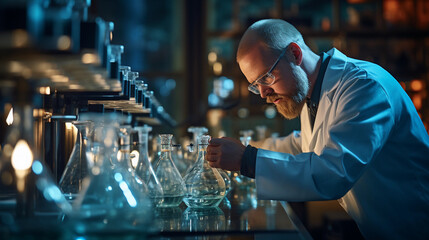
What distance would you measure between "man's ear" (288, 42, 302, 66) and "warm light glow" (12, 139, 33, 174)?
125 cm

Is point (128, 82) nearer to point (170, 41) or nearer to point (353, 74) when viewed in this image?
point (353, 74)

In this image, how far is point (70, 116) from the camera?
4.01 feet

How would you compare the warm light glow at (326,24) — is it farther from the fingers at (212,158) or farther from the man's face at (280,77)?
the fingers at (212,158)

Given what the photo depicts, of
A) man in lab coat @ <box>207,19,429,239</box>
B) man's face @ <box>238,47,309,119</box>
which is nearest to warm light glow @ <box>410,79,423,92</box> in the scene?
man in lab coat @ <box>207,19,429,239</box>

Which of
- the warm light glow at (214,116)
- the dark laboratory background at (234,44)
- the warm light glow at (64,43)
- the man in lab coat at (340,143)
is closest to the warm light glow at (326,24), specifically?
the dark laboratory background at (234,44)

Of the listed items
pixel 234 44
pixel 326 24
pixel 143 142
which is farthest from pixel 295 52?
pixel 326 24

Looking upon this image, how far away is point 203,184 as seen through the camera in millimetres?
1291

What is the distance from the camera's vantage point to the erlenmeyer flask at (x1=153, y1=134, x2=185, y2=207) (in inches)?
49.9

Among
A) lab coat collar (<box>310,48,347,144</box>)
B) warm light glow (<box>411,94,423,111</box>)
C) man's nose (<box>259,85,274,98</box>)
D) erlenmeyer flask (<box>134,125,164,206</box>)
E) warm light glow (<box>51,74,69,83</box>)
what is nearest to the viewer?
warm light glow (<box>51,74,69,83</box>)

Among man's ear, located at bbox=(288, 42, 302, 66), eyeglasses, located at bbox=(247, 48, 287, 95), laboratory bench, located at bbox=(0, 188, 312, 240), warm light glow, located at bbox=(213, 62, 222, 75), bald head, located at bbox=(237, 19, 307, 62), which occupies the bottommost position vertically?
laboratory bench, located at bbox=(0, 188, 312, 240)

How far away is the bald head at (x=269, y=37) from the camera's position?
1.72 m

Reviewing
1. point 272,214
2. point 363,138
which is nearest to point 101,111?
point 272,214

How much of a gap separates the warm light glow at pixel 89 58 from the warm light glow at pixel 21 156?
17 centimetres

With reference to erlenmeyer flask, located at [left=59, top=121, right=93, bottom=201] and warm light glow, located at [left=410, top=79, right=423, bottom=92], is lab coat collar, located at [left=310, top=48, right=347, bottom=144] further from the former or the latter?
warm light glow, located at [left=410, top=79, right=423, bottom=92]
